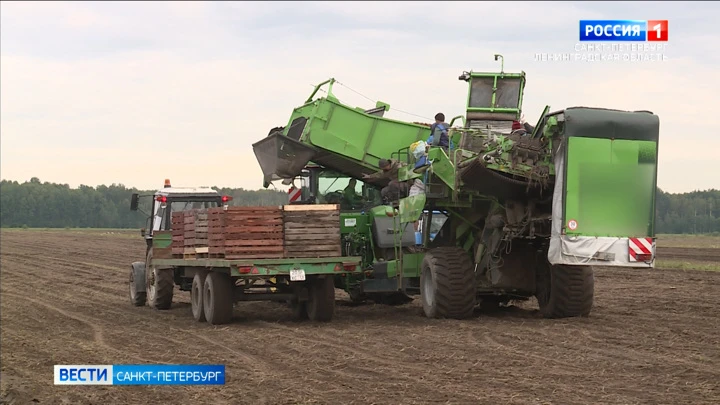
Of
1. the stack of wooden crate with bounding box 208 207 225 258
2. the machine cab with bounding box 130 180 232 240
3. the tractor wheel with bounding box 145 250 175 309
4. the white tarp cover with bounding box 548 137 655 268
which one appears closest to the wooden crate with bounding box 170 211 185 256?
the tractor wheel with bounding box 145 250 175 309

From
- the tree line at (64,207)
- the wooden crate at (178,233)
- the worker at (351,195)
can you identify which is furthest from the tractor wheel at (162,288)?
the tree line at (64,207)

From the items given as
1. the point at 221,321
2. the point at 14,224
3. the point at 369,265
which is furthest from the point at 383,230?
the point at 14,224

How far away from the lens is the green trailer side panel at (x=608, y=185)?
14797mm

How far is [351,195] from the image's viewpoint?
778 inches

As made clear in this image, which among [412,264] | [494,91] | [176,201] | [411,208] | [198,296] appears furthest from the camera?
[176,201]

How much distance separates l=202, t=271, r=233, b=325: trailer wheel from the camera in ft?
56.1

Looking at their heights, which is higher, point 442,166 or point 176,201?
point 442,166

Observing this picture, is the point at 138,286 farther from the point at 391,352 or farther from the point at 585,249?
the point at 585,249

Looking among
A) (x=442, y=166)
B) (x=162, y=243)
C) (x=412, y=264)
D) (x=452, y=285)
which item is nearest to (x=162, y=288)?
(x=162, y=243)

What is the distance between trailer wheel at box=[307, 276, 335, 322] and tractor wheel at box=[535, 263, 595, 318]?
3.36 meters

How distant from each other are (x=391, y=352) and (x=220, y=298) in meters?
4.59

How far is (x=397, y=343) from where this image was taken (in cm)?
1416

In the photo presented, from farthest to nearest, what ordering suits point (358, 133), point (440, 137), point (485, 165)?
point (358, 133) < point (440, 137) < point (485, 165)

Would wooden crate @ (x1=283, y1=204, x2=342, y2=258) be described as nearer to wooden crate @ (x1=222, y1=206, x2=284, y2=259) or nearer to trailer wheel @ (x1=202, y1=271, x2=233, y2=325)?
wooden crate @ (x1=222, y1=206, x2=284, y2=259)
